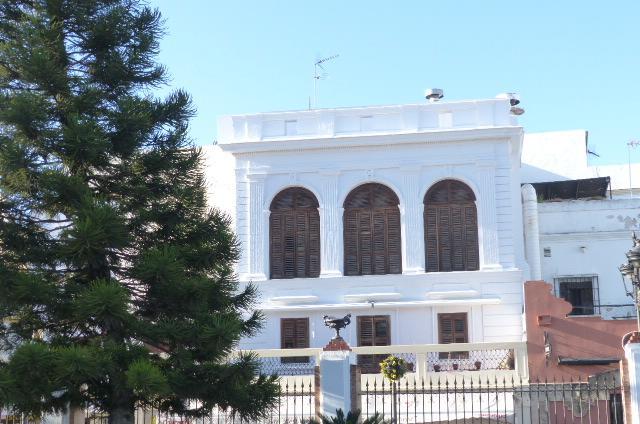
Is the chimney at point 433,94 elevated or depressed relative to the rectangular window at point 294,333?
elevated

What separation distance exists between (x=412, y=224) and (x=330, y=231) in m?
2.21

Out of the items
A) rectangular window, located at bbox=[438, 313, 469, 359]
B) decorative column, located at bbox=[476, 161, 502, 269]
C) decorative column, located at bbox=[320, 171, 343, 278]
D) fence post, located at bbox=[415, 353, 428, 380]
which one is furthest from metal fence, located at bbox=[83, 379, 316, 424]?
decorative column, located at bbox=[476, 161, 502, 269]

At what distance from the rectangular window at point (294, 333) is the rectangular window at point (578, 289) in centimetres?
782

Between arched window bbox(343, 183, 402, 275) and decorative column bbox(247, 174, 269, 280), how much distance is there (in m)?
2.21

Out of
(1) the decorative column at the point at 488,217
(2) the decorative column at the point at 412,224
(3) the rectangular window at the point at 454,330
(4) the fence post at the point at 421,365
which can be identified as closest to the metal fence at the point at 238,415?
(4) the fence post at the point at 421,365

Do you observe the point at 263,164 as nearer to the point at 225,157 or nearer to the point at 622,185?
the point at 225,157

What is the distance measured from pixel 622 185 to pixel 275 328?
56.8ft

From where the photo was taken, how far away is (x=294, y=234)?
84.6 feet

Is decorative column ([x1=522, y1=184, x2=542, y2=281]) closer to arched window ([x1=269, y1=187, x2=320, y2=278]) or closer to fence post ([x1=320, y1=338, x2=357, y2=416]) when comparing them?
arched window ([x1=269, y1=187, x2=320, y2=278])

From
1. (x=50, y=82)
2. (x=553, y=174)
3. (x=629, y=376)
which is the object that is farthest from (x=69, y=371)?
(x=553, y=174)

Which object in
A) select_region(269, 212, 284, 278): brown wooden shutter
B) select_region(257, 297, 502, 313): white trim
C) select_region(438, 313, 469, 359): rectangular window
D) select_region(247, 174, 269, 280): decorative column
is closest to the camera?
select_region(257, 297, 502, 313): white trim

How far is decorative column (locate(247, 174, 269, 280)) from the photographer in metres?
25.6

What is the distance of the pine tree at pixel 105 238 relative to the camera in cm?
1342

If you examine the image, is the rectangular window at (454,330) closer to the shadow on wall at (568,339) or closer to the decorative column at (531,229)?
the shadow on wall at (568,339)
